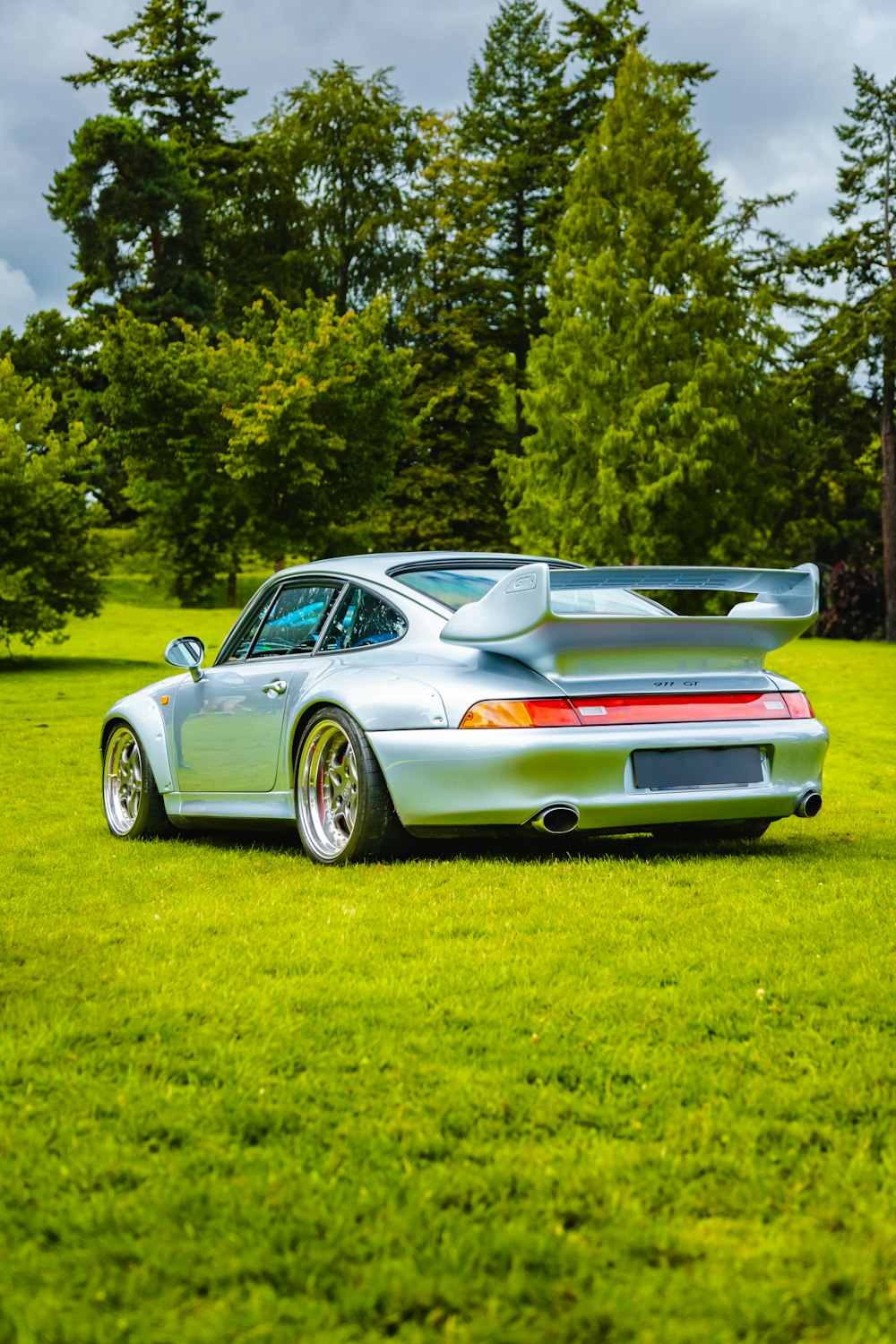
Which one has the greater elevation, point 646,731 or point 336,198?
point 336,198

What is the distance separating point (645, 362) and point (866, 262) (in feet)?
29.4

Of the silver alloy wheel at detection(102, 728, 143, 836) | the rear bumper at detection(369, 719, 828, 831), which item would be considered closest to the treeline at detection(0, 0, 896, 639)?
the silver alloy wheel at detection(102, 728, 143, 836)

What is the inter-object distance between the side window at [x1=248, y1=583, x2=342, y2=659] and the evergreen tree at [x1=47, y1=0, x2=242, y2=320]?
5004cm

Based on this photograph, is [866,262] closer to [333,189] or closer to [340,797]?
[333,189]

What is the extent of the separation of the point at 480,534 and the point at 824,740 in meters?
47.1

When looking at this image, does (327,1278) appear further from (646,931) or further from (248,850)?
(248,850)

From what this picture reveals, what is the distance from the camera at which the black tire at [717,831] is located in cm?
726

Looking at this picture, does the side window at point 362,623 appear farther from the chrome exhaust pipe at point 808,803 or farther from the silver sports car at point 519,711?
the chrome exhaust pipe at point 808,803

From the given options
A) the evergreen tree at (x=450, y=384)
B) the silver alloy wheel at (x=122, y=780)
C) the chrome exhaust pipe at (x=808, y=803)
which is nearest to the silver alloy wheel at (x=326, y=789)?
the silver alloy wheel at (x=122, y=780)

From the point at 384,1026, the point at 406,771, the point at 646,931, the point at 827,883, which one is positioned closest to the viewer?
the point at 384,1026

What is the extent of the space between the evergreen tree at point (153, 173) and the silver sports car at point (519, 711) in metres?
50.9

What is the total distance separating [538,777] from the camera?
6.22m

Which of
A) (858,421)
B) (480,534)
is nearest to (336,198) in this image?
(480,534)

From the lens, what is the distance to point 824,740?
22.7 ft
